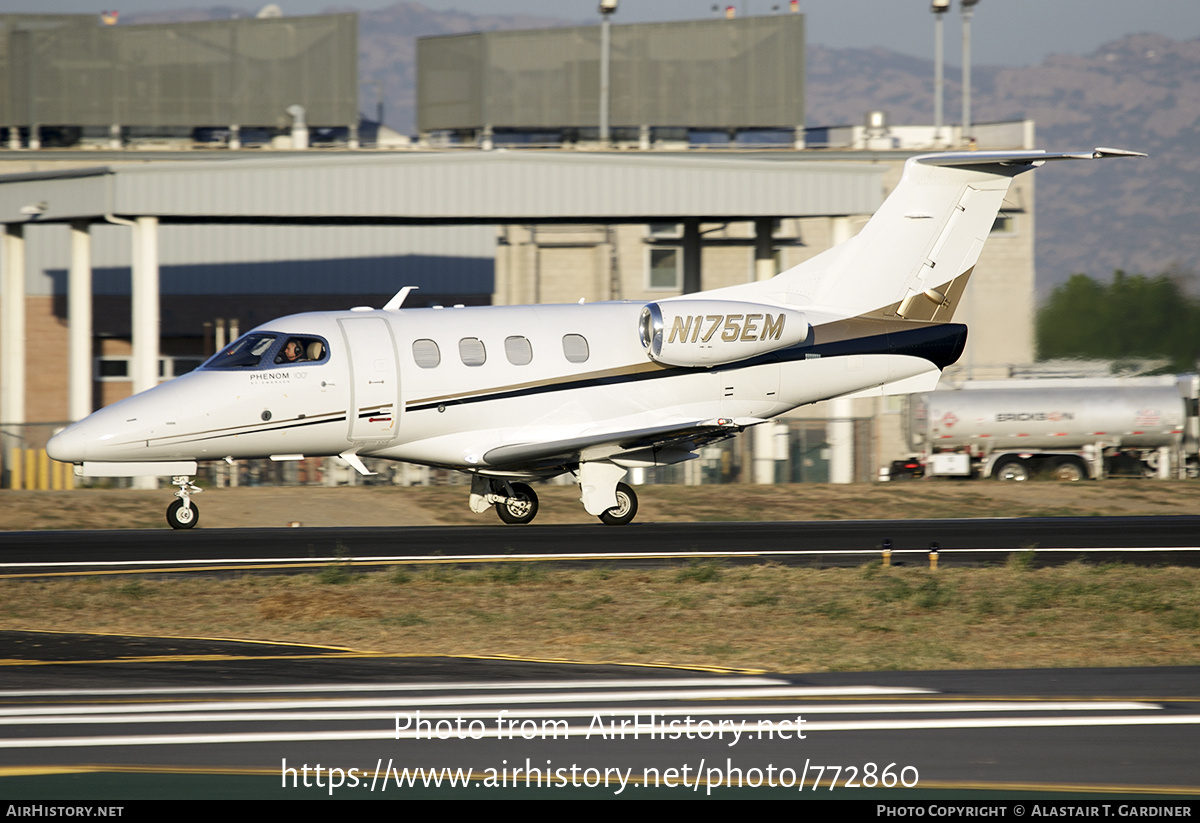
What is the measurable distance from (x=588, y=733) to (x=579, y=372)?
12.6 meters

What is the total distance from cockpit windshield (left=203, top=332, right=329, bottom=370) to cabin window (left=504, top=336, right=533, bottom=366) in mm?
2681

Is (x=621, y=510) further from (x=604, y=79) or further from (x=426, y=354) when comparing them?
(x=604, y=79)

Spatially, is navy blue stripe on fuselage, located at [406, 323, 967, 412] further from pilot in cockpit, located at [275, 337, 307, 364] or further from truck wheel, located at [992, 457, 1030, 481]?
truck wheel, located at [992, 457, 1030, 481]

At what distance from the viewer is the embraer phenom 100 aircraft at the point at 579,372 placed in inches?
742

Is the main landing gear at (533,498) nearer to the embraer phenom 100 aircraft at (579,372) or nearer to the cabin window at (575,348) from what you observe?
the embraer phenom 100 aircraft at (579,372)

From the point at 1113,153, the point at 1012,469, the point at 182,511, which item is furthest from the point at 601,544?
the point at 1012,469

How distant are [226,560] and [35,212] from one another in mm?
17794

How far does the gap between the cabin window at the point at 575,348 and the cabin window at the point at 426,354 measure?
6.31 feet

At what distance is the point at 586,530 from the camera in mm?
20078

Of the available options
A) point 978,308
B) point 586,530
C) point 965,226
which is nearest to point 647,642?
point 586,530

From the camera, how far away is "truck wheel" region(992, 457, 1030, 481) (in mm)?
38531

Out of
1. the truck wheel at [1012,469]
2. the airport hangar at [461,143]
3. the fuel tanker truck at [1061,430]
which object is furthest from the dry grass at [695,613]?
the airport hangar at [461,143]
